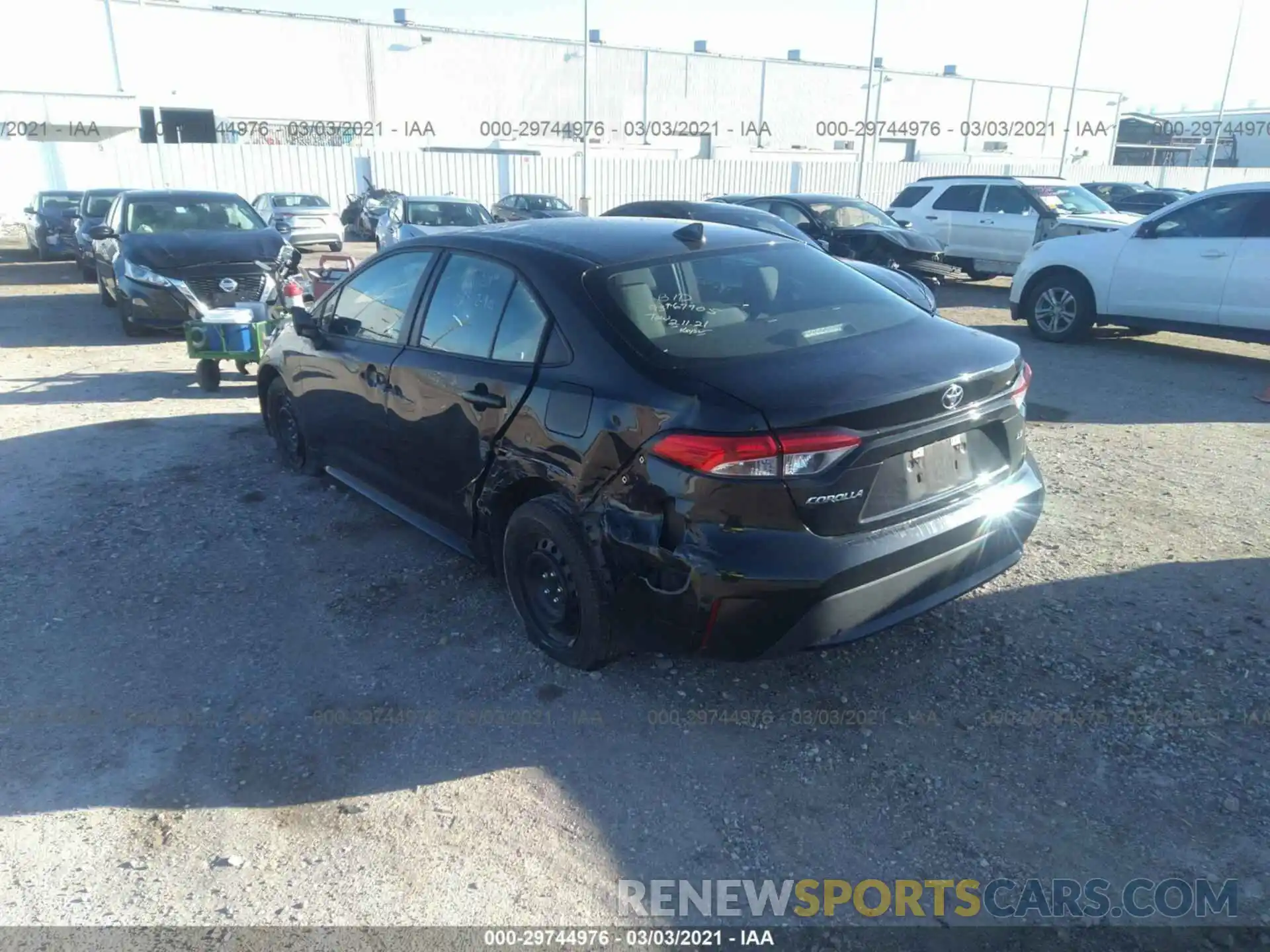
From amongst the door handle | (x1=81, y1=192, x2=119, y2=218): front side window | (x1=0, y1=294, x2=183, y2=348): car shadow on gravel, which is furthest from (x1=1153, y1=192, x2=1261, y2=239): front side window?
(x1=81, y1=192, x2=119, y2=218): front side window

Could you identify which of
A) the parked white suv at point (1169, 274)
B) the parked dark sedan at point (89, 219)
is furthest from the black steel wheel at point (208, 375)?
the parked white suv at point (1169, 274)

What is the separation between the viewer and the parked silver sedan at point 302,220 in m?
20.3

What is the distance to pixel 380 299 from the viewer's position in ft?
15.3

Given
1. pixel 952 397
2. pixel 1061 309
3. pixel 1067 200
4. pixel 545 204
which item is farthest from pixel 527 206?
pixel 952 397

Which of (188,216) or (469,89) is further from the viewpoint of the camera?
(469,89)

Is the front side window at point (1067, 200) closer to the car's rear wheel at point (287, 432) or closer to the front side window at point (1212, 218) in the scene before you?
the front side window at point (1212, 218)

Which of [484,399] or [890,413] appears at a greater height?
[890,413]

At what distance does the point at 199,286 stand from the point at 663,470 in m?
8.36

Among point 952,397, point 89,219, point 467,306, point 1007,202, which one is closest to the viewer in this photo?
point 952,397

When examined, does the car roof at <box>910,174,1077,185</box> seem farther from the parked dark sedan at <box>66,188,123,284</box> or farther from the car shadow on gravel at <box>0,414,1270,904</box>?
the parked dark sedan at <box>66,188,123,284</box>

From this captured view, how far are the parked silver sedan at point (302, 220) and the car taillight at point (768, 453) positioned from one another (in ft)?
61.5

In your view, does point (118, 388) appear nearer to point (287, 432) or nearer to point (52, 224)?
point (287, 432)

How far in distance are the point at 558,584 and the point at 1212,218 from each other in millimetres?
8357

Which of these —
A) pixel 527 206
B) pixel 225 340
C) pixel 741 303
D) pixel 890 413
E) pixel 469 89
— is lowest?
pixel 225 340
